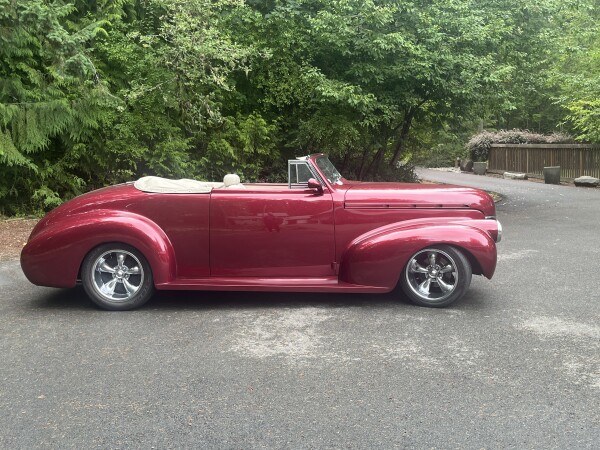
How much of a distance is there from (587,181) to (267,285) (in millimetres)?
19509

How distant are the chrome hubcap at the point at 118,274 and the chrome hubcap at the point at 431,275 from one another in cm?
Answer: 258

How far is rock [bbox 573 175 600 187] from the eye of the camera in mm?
22552

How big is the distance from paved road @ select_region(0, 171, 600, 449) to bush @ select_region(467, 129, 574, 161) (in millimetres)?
24912

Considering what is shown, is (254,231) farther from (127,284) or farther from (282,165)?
(282,165)

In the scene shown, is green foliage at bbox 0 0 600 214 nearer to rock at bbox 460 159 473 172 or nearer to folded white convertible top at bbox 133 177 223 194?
folded white convertible top at bbox 133 177 223 194

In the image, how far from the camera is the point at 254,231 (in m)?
6.20

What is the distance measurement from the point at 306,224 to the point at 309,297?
88 centimetres

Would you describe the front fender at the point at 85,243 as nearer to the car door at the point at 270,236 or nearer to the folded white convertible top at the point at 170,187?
the folded white convertible top at the point at 170,187

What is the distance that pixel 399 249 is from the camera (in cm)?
603

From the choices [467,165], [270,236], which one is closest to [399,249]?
[270,236]

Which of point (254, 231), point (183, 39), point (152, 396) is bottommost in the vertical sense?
point (152, 396)

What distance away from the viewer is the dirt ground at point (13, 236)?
9.46 m

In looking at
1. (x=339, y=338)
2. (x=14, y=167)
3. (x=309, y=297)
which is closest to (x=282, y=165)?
(x=14, y=167)

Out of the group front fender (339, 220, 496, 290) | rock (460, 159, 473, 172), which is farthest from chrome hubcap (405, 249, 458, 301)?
rock (460, 159, 473, 172)
